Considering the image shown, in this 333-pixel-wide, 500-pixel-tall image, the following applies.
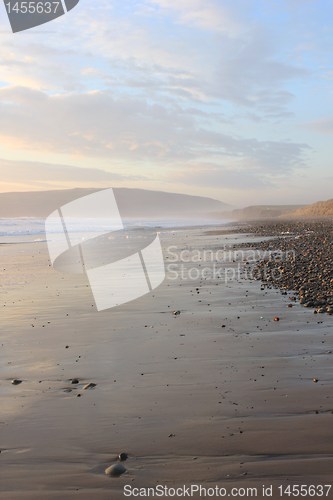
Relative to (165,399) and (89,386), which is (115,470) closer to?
(165,399)

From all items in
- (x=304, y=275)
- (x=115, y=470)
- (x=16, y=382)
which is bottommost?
(x=304, y=275)

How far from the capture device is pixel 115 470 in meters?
4.22

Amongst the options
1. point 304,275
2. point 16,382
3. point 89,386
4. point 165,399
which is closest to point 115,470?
point 165,399

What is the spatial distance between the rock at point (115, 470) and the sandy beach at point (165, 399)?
6 centimetres

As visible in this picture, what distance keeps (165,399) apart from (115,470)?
1709 mm

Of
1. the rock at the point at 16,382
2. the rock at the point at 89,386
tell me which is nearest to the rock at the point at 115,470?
the rock at the point at 89,386

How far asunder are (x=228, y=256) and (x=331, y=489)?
2015 cm

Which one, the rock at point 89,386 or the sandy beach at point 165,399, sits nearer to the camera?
the sandy beach at point 165,399

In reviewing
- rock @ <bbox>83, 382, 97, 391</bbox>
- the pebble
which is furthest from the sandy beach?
the pebble

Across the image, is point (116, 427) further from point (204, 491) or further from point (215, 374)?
point (215, 374)

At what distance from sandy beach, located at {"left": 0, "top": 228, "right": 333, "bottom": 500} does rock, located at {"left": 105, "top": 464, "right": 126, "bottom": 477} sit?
0.06 meters

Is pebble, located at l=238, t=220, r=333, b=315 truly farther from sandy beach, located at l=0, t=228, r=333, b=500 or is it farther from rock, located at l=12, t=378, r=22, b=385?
rock, located at l=12, t=378, r=22, b=385

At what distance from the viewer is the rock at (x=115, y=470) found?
4200 millimetres

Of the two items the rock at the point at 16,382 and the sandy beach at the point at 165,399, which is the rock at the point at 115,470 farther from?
the rock at the point at 16,382
